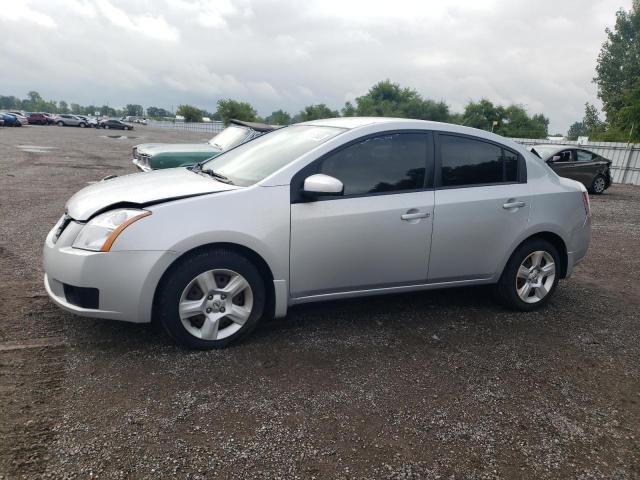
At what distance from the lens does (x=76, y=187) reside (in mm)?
10727

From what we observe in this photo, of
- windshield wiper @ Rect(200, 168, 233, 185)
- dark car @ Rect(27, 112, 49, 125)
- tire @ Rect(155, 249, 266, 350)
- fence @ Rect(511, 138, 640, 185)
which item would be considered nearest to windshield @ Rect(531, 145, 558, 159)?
fence @ Rect(511, 138, 640, 185)

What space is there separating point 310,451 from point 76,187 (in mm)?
9930

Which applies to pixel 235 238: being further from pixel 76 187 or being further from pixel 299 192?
pixel 76 187

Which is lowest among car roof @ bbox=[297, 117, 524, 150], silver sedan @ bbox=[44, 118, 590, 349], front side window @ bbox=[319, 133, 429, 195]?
silver sedan @ bbox=[44, 118, 590, 349]

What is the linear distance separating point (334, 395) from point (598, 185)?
15.6 meters

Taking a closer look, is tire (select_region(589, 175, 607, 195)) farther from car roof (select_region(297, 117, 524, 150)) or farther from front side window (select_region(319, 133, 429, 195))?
front side window (select_region(319, 133, 429, 195))

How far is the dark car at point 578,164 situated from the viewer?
14.5 meters

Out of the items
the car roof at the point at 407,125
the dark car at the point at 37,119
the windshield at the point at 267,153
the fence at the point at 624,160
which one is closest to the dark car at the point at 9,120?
the dark car at the point at 37,119

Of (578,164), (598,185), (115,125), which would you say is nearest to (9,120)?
(115,125)

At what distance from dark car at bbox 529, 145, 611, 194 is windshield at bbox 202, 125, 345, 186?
38.6 feet

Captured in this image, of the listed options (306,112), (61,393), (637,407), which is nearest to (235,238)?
(61,393)

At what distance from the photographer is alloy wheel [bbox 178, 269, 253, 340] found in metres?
3.43

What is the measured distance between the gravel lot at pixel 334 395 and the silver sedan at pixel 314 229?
0.34m

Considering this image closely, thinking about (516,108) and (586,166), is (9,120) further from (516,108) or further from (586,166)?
(516,108)
